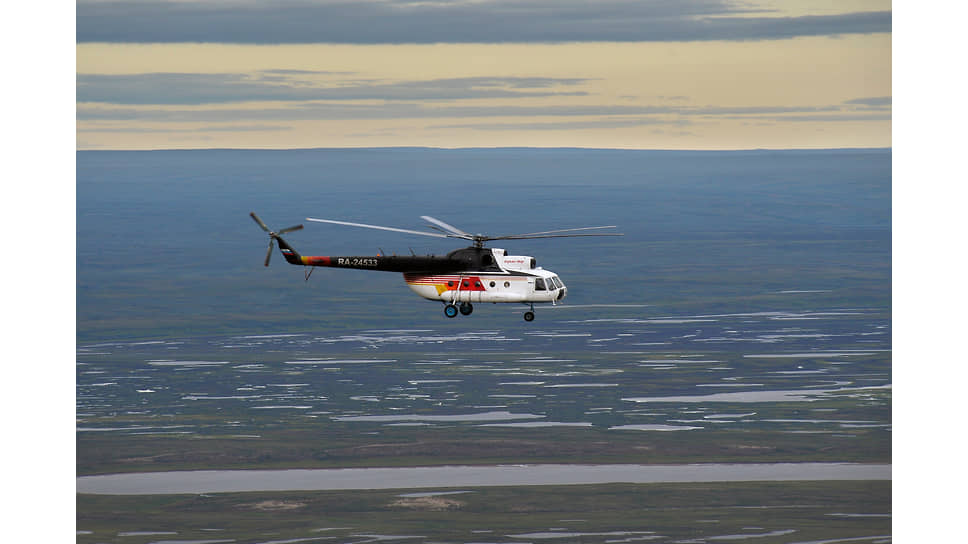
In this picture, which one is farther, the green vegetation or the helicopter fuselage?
the green vegetation

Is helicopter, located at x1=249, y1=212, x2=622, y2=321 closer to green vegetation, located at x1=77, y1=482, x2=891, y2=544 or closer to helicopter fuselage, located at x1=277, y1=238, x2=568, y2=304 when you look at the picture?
helicopter fuselage, located at x1=277, y1=238, x2=568, y2=304

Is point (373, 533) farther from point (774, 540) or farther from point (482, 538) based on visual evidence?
point (774, 540)

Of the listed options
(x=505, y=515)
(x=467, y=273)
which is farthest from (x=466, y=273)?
(x=505, y=515)

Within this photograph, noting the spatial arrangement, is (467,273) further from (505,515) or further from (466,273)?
(505,515)

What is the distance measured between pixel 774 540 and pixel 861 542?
1186 cm

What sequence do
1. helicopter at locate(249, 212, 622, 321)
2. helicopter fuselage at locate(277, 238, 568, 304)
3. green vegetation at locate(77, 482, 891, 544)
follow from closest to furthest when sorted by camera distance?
helicopter at locate(249, 212, 622, 321) → helicopter fuselage at locate(277, 238, 568, 304) → green vegetation at locate(77, 482, 891, 544)

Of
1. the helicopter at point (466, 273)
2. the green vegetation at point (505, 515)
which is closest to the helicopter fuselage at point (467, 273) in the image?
the helicopter at point (466, 273)

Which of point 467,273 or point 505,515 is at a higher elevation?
point 467,273

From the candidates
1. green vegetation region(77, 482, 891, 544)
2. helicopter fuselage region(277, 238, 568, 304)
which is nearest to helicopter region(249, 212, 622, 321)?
helicopter fuselage region(277, 238, 568, 304)

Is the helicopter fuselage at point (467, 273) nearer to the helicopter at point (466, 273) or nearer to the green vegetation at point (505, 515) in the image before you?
the helicopter at point (466, 273)

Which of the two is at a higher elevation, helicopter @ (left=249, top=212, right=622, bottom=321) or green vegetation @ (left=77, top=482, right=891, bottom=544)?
helicopter @ (left=249, top=212, right=622, bottom=321)

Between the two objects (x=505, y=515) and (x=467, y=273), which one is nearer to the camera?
(x=467, y=273)

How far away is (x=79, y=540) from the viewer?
16325 cm

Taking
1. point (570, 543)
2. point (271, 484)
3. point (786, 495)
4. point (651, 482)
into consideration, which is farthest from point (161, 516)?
point (786, 495)
